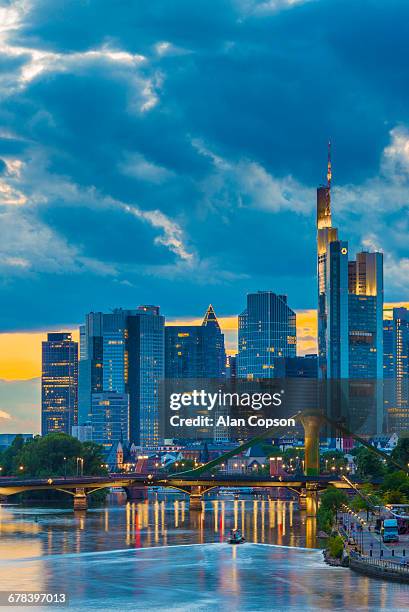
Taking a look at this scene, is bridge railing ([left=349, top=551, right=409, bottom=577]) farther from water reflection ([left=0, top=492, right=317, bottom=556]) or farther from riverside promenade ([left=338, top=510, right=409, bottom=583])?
water reflection ([left=0, top=492, right=317, bottom=556])

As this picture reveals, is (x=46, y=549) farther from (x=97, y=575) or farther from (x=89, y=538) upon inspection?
(x=97, y=575)

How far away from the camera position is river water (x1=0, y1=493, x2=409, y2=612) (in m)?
88.8

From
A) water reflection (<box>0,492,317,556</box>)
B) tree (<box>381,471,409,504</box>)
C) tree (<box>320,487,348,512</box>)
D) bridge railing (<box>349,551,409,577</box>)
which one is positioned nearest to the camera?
bridge railing (<box>349,551,409,577</box>)

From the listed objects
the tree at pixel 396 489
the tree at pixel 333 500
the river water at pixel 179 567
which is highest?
the tree at pixel 396 489

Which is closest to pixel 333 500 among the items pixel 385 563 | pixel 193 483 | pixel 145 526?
pixel 145 526

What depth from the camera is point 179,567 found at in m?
111

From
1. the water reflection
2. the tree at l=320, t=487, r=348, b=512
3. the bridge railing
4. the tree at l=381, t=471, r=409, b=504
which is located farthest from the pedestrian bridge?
the bridge railing

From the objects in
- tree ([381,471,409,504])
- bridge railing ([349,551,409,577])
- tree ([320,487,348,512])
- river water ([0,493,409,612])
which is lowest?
river water ([0,493,409,612])

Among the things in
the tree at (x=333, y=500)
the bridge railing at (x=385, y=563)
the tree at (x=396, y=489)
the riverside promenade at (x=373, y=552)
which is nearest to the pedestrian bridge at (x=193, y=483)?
the tree at (x=396, y=489)

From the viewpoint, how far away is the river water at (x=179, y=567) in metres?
88.8

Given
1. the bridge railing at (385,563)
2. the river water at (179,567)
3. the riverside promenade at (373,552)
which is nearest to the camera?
the river water at (179,567)

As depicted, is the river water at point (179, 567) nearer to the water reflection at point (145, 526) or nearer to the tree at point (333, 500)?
the water reflection at point (145, 526)

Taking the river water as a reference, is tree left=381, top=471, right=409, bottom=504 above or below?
above

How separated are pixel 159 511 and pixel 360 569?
98246mm
